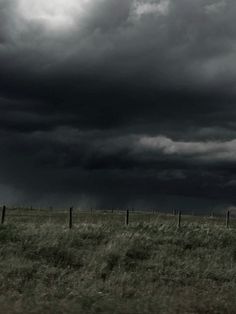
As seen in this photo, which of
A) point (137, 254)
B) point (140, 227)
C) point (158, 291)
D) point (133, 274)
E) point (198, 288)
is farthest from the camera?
point (140, 227)

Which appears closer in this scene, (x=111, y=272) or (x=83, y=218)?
(x=111, y=272)

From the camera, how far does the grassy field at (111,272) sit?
13.0 metres

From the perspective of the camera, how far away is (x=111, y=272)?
723 inches

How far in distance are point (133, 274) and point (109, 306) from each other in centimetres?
560

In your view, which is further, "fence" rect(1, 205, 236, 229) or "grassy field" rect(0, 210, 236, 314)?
"fence" rect(1, 205, 236, 229)

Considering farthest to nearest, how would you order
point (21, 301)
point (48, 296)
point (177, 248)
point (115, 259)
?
point (177, 248) → point (115, 259) → point (48, 296) → point (21, 301)

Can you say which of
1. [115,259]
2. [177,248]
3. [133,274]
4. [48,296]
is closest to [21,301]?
[48,296]

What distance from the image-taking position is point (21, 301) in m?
12.6

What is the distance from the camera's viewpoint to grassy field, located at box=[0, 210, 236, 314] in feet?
42.8

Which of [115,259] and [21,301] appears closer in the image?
[21,301]

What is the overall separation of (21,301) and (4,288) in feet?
6.71

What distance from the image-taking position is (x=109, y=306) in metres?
12.6

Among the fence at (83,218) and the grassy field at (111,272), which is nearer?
the grassy field at (111,272)

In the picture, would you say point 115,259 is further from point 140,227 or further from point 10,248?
point 140,227
